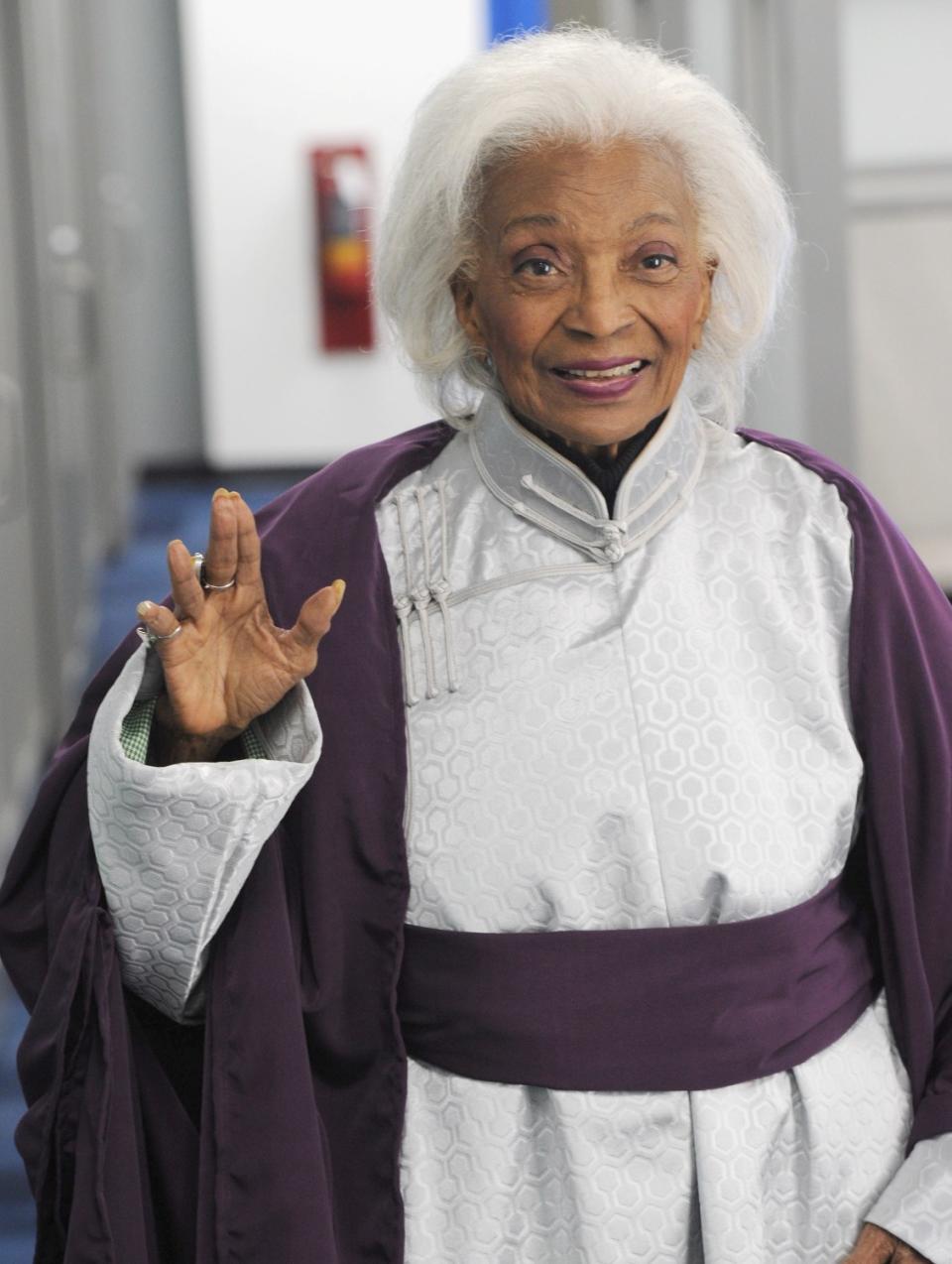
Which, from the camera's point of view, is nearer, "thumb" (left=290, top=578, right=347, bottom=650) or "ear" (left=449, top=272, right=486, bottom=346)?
"thumb" (left=290, top=578, right=347, bottom=650)

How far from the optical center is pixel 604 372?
1.53 metres

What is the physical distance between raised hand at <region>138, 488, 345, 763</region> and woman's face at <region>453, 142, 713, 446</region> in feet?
0.97

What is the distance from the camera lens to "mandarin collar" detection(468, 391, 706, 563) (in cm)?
159

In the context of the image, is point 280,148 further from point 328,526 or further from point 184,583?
point 184,583

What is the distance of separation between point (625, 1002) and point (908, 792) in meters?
0.32

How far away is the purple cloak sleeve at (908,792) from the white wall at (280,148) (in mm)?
6333

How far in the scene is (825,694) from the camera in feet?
5.09

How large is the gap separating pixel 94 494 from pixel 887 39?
390 cm

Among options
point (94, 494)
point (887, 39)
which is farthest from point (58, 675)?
point (887, 39)

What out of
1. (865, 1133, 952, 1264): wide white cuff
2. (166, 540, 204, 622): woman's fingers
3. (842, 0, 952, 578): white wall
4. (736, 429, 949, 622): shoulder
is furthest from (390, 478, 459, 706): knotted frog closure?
(842, 0, 952, 578): white wall

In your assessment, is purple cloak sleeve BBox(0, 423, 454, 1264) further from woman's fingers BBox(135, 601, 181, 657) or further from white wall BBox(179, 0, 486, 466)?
white wall BBox(179, 0, 486, 466)

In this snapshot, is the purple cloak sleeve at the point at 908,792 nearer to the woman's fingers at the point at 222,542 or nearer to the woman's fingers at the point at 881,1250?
the woman's fingers at the point at 881,1250

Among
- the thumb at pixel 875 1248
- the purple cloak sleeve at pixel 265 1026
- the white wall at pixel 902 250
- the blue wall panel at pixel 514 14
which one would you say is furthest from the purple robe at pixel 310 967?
the blue wall panel at pixel 514 14

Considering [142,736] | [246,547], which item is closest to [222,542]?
[246,547]
